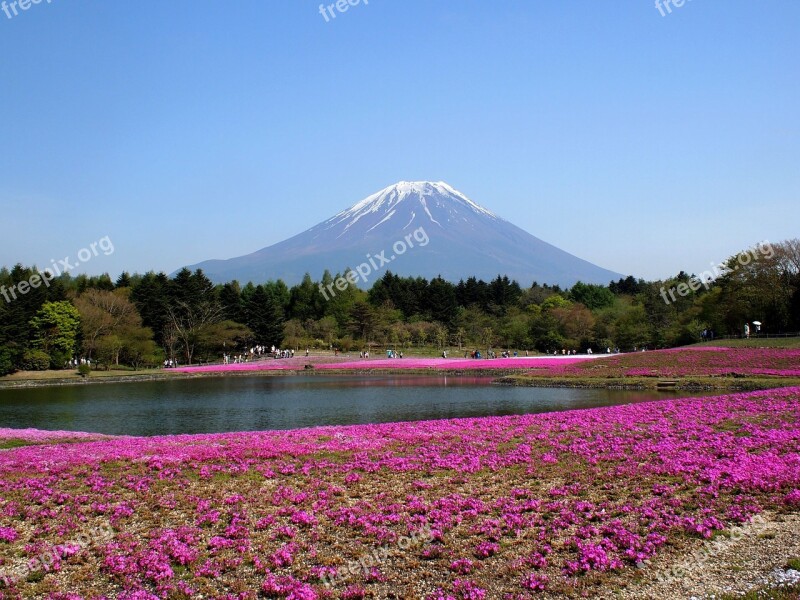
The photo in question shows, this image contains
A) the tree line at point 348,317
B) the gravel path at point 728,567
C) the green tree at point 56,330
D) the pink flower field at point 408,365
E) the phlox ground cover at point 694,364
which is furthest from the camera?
the green tree at point 56,330

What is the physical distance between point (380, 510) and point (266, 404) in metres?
21.2

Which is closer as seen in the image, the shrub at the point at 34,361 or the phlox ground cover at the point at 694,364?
the phlox ground cover at the point at 694,364

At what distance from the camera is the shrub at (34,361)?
174ft

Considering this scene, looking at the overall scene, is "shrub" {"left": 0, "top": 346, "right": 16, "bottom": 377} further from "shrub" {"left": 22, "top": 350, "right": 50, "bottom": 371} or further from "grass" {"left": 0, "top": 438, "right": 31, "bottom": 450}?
"grass" {"left": 0, "top": 438, "right": 31, "bottom": 450}

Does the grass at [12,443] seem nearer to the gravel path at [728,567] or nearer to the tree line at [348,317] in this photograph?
the gravel path at [728,567]

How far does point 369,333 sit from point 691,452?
7219 centimetres

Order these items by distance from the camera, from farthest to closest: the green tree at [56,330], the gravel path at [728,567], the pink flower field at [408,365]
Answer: the green tree at [56,330], the pink flower field at [408,365], the gravel path at [728,567]

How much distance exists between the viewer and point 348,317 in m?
89.4

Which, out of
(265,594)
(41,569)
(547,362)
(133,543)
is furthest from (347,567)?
(547,362)

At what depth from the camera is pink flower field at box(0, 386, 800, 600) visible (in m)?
7.23

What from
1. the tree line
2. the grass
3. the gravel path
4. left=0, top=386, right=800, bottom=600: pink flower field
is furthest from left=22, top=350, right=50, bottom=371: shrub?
the gravel path

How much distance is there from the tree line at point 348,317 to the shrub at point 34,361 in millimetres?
118

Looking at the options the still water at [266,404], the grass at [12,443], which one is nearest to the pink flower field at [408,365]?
the still water at [266,404]

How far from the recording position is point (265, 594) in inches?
270
